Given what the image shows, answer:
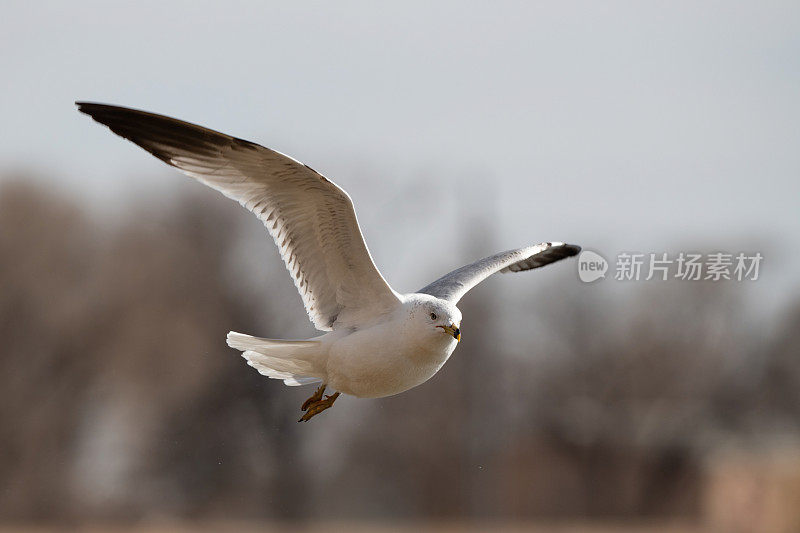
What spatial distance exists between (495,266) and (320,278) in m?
1.10

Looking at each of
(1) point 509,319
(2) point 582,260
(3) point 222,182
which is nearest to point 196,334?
(1) point 509,319

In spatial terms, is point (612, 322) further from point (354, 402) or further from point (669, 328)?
point (354, 402)

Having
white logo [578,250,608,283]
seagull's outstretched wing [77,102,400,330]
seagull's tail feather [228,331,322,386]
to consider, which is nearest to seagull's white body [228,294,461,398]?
seagull's tail feather [228,331,322,386]

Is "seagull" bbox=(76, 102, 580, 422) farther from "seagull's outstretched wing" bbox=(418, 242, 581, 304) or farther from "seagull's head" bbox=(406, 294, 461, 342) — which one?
"seagull's outstretched wing" bbox=(418, 242, 581, 304)

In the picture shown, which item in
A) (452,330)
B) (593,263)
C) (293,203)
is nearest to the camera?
(452,330)

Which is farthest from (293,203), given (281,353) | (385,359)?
(385,359)

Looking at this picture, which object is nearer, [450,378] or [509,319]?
[509,319]

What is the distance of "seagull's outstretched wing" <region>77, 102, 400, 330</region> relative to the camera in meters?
5.34

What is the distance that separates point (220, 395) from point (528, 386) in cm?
649

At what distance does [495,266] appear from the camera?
21.5ft

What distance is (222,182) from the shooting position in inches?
215

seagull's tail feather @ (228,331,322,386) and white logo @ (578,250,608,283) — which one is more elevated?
seagull's tail feather @ (228,331,322,386)

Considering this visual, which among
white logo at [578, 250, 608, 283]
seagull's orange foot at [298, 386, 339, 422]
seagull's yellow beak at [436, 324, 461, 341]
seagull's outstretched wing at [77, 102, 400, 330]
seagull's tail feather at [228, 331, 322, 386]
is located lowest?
white logo at [578, 250, 608, 283]

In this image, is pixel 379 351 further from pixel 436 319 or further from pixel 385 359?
pixel 436 319
